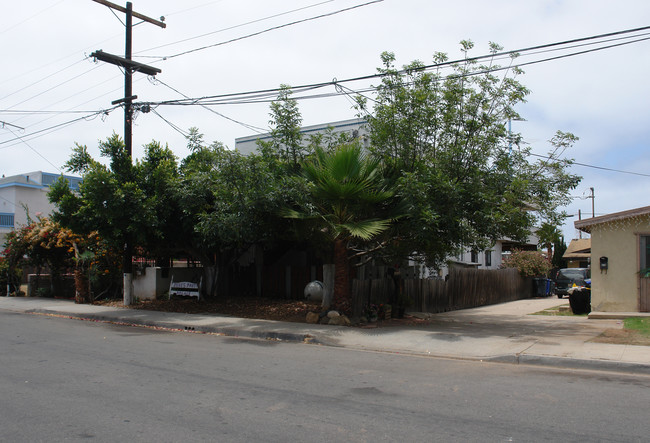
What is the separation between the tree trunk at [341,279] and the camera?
561 inches

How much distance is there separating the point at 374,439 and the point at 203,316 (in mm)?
11932

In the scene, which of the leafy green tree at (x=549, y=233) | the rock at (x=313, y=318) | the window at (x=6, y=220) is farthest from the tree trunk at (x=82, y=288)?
the window at (x=6, y=220)

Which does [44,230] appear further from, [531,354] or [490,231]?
[531,354]

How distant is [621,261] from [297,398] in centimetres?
1266

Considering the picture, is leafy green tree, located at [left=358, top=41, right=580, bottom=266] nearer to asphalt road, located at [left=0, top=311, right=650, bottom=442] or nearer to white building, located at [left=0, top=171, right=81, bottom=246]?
asphalt road, located at [left=0, top=311, right=650, bottom=442]

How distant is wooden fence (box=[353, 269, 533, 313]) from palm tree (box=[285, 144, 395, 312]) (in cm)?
221

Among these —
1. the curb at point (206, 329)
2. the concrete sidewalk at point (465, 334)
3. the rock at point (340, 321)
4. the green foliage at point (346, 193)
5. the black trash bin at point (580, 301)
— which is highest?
the green foliage at point (346, 193)

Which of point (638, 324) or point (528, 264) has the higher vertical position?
point (528, 264)

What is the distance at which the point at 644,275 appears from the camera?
49.5 feet

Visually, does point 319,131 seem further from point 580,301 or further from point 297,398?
point 297,398

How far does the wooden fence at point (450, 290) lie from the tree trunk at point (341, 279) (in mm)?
368

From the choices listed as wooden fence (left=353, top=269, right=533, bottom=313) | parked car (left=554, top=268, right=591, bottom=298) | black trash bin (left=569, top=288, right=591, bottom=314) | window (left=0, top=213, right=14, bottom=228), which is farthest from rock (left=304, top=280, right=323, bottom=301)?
window (left=0, top=213, right=14, bottom=228)

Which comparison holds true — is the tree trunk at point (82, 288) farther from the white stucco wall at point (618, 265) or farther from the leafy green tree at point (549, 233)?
the white stucco wall at point (618, 265)

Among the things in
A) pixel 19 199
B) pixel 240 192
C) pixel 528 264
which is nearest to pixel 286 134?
pixel 240 192
